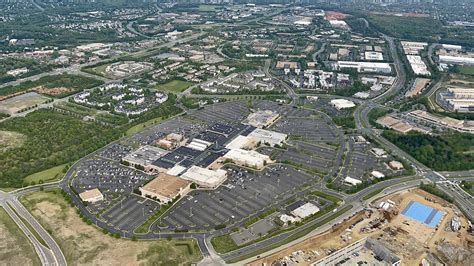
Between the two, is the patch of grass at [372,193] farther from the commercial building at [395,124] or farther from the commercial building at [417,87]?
the commercial building at [417,87]

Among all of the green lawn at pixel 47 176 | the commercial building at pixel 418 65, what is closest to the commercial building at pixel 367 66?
the commercial building at pixel 418 65

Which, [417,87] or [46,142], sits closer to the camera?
[46,142]

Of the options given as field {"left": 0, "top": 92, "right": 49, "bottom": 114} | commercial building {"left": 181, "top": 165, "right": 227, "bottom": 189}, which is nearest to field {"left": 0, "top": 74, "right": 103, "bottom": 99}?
field {"left": 0, "top": 92, "right": 49, "bottom": 114}

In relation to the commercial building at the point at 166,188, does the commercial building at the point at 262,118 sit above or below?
below

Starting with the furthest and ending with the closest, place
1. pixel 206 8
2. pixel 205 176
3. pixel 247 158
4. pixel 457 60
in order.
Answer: pixel 206 8 → pixel 457 60 → pixel 247 158 → pixel 205 176

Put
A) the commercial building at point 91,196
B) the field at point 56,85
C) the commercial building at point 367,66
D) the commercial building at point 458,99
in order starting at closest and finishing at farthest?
the commercial building at point 91,196
the commercial building at point 458,99
the field at point 56,85
the commercial building at point 367,66

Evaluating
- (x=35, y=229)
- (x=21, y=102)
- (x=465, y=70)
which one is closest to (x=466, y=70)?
(x=465, y=70)

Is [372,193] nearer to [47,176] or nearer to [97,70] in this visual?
[47,176]

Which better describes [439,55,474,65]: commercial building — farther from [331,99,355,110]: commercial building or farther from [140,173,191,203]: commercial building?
[140,173,191,203]: commercial building
